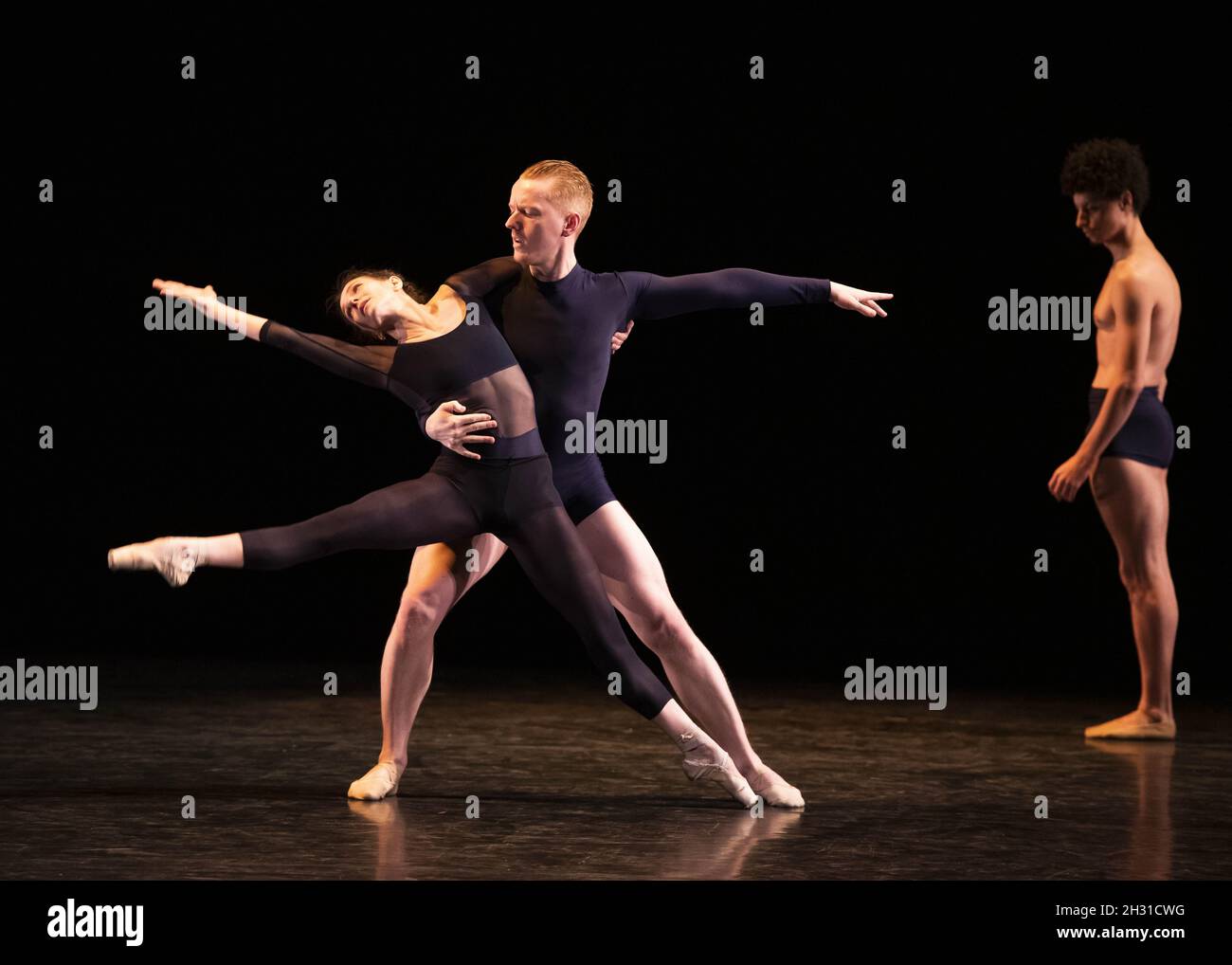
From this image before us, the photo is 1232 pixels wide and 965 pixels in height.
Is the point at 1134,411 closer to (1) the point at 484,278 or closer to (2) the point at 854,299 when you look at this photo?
(2) the point at 854,299

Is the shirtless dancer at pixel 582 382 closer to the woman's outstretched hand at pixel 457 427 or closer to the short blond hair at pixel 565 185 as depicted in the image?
the short blond hair at pixel 565 185

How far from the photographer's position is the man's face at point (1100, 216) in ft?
16.0

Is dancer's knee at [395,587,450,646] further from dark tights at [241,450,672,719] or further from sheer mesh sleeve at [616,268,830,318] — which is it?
sheer mesh sleeve at [616,268,830,318]

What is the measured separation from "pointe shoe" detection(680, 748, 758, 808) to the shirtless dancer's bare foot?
1.53m

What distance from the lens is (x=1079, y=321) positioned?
6.57 m

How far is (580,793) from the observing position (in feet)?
12.7

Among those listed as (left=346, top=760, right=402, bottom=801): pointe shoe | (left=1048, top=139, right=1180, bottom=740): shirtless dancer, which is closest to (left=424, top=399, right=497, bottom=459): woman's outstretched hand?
(left=346, top=760, right=402, bottom=801): pointe shoe

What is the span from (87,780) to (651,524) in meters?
3.39

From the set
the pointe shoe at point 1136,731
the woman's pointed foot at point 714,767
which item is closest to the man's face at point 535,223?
the woman's pointed foot at point 714,767

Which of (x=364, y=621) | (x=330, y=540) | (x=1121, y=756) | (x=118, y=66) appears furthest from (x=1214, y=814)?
(x=118, y=66)

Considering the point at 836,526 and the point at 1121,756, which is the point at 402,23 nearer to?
the point at 836,526

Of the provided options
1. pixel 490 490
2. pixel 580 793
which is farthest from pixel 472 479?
pixel 580 793

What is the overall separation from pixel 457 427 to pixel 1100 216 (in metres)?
2.27

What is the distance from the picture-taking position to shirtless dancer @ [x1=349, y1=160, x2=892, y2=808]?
372 centimetres
